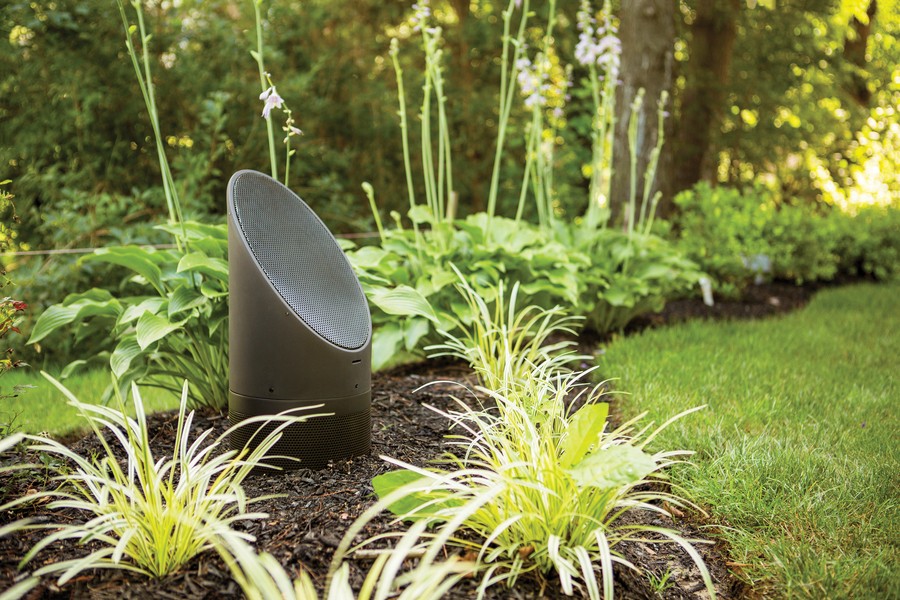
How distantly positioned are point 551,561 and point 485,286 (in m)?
2.02

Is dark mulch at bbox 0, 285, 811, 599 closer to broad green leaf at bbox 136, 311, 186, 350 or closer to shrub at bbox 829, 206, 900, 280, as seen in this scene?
broad green leaf at bbox 136, 311, 186, 350

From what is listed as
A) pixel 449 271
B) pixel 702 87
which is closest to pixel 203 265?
pixel 449 271

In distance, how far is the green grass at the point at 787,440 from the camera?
5.68ft

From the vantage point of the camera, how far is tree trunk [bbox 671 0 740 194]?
771cm

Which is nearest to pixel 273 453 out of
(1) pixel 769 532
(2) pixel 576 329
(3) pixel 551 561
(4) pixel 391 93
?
(3) pixel 551 561

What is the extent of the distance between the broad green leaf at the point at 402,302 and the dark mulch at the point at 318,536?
398 millimetres

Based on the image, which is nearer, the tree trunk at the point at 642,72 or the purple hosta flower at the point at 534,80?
the purple hosta flower at the point at 534,80

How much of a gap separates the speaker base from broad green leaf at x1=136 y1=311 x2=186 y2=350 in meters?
0.46

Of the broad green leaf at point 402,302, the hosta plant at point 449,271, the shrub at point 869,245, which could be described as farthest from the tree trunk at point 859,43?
the broad green leaf at point 402,302

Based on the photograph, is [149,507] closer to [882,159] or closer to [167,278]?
[167,278]

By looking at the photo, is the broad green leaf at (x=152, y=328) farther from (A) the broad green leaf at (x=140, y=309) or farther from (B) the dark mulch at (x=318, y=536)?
(B) the dark mulch at (x=318, y=536)

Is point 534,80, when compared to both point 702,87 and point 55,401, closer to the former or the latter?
point 55,401

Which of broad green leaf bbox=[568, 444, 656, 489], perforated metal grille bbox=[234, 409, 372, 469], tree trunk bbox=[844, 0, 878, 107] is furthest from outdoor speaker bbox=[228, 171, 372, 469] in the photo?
tree trunk bbox=[844, 0, 878, 107]

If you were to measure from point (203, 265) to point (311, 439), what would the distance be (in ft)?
2.61
